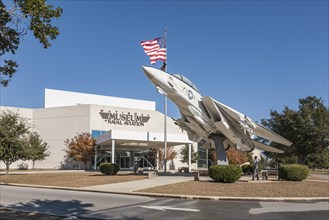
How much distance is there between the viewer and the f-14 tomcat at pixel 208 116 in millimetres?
24227

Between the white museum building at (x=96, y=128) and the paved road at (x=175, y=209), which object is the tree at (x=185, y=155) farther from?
the paved road at (x=175, y=209)

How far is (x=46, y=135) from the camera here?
2231 inches

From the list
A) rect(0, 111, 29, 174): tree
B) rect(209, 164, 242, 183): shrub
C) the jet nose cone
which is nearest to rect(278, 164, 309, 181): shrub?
rect(209, 164, 242, 183): shrub

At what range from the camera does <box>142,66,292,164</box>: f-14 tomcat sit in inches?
954

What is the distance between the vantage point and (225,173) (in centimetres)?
2164

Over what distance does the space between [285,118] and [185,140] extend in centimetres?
1698

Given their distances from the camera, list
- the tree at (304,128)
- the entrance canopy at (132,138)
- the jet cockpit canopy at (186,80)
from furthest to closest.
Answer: the entrance canopy at (132,138), the tree at (304,128), the jet cockpit canopy at (186,80)

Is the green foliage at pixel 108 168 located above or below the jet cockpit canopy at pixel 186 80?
below

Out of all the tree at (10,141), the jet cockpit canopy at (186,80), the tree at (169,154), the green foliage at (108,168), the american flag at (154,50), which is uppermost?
the american flag at (154,50)

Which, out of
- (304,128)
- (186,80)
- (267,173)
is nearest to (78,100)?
(304,128)

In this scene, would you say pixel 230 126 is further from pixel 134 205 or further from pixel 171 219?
pixel 171 219

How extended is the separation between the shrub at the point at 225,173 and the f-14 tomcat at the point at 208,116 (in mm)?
3996

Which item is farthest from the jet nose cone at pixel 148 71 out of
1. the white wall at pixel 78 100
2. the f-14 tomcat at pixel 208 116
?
the white wall at pixel 78 100

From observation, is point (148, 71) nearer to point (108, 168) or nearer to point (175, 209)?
point (108, 168)
